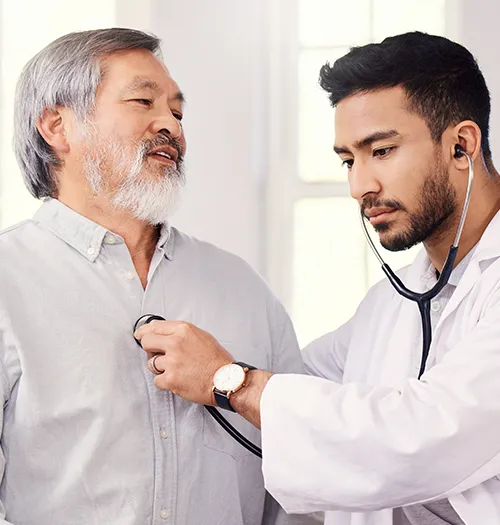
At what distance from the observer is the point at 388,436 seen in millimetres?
1438

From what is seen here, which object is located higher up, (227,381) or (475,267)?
(475,267)

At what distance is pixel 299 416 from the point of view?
149 centimetres

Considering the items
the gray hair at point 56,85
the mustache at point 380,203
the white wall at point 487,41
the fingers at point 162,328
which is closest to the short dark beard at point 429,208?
the mustache at point 380,203

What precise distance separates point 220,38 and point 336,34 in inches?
15.4

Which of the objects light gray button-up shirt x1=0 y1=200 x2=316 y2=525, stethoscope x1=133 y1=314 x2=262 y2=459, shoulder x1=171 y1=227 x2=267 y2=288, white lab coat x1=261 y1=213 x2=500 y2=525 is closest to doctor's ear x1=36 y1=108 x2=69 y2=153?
light gray button-up shirt x1=0 y1=200 x2=316 y2=525

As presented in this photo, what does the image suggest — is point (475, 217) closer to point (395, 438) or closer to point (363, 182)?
point (363, 182)

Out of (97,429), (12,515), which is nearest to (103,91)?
(97,429)

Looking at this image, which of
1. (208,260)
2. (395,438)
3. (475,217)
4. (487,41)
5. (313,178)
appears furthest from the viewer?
(313,178)

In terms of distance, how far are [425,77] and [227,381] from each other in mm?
734

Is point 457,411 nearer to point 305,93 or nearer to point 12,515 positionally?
point 12,515

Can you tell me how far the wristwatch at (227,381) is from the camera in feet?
5.13

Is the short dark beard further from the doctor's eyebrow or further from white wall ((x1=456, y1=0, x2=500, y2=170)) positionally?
white wall ((x1=456, y1=0, x2=500, y2=170))

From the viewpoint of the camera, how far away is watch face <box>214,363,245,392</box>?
61.6 inches

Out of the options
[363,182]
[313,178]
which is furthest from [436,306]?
[313,178]
